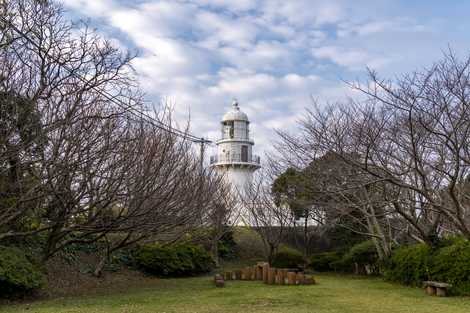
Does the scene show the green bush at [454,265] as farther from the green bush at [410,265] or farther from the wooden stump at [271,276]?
the wooden stump at [271,276]

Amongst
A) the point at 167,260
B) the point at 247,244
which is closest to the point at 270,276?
the point at 167,260

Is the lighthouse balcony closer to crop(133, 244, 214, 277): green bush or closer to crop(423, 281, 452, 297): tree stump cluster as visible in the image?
crop(133, 244, 214, 277): green bush

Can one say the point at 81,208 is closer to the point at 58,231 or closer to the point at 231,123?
the point at 58,231

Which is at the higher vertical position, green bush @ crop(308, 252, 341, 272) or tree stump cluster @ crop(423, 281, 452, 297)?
green bush @ crop(308, 252, 341, 272)

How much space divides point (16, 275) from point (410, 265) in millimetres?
10221

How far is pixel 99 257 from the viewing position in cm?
1666

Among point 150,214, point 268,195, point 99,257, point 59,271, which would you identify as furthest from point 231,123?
point 150,214

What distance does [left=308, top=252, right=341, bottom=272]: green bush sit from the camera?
20.6 meters

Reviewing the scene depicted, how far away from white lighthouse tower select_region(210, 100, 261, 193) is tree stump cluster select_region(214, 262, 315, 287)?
12613mm

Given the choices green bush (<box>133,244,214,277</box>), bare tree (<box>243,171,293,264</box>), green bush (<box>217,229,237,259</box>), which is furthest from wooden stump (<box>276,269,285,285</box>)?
green bush (<box>217,229,237,259</box>)

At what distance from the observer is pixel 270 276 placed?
48.8 ft

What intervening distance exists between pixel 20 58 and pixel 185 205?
498cm

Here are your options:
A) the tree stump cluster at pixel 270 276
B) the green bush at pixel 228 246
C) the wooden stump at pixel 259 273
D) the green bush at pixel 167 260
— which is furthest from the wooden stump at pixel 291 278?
the green bush at pixel 228 246

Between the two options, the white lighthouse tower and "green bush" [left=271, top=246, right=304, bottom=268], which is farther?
the white lighthouse tower
